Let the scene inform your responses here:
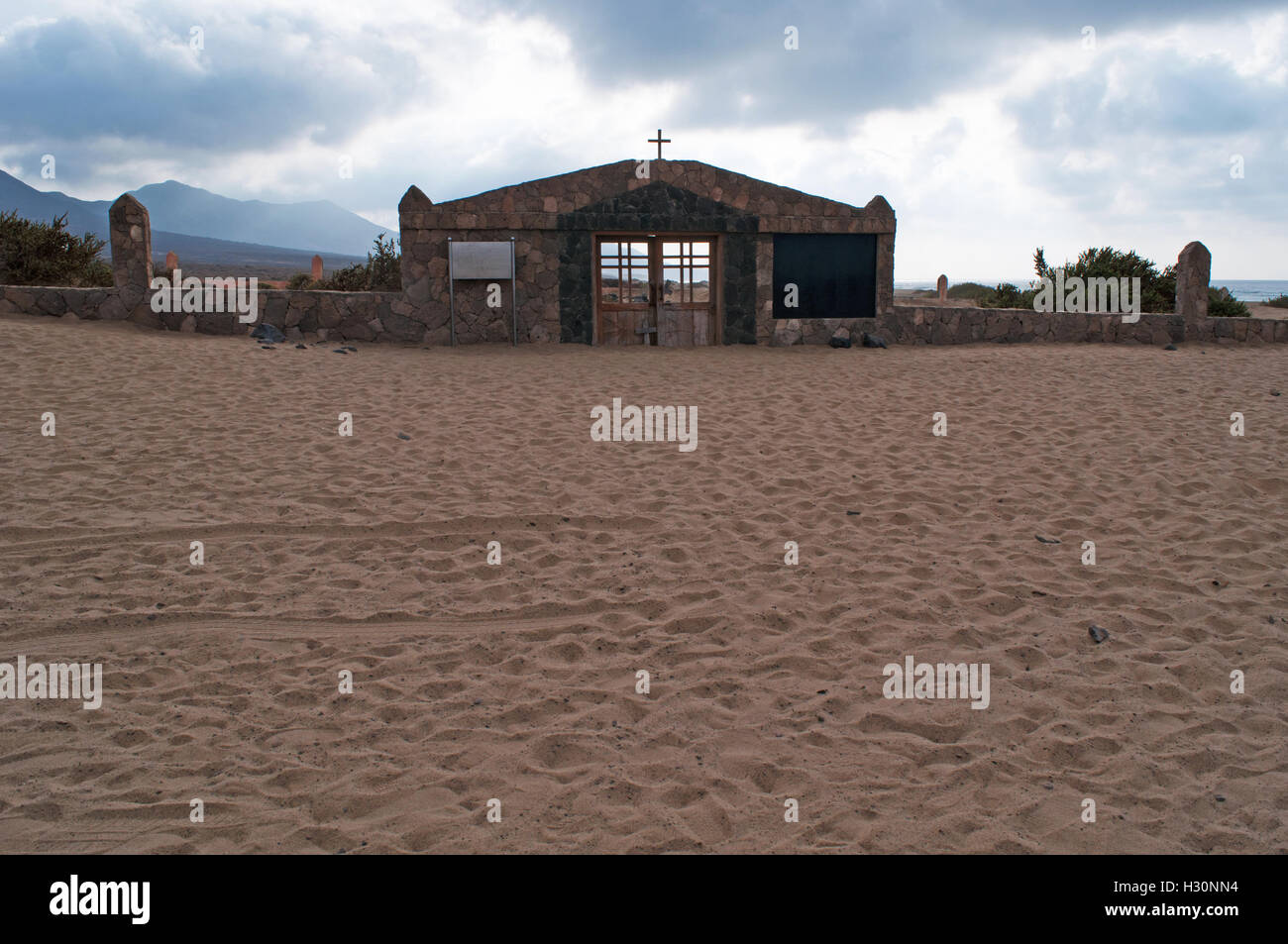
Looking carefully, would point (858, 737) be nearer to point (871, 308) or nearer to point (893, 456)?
point (893, 456)

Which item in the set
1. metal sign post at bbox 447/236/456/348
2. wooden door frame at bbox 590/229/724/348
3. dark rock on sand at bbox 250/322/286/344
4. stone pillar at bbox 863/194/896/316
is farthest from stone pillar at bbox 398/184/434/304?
stone pillar at bbox 863/194/896/316

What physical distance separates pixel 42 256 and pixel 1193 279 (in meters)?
22.9

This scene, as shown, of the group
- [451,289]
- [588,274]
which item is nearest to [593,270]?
[588,274]

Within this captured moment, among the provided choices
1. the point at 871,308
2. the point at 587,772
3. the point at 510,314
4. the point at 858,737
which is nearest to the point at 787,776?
the point at 858,737

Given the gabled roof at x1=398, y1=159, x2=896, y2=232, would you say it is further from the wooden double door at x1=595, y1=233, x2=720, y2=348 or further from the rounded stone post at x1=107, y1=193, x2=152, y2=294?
the rounded stone post at x1=107, y1=193, x2=152, y2=294

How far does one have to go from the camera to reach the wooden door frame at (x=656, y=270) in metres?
15.7

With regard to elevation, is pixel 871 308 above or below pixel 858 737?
above

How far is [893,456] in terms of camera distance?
7.89 metres

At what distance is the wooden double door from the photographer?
15898 mm

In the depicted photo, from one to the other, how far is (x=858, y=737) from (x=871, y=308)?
14202 mm

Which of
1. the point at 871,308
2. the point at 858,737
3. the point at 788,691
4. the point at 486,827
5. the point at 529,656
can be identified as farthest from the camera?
the point at 871,308

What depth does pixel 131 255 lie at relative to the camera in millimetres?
13633

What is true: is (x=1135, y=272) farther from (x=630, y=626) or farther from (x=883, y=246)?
(x=630, y=626)

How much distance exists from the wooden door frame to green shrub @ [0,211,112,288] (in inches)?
392
